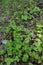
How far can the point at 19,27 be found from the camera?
4.11m

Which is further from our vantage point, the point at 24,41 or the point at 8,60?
the point at 24,41

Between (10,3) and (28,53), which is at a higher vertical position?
(10,3)

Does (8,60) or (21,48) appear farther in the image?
(21,48)

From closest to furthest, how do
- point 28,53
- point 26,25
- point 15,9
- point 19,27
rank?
1. point 28,53
2. point 19,27
3. point 26,25
4. point 15,9

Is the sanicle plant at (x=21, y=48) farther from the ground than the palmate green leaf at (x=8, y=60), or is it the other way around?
the sanicle plant at (x=21, y=48)

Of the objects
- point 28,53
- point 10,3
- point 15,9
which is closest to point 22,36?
point 28,53

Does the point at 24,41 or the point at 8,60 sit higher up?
the point at 24,41

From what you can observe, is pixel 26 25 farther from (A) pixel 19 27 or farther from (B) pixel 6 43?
(B) pixel 6 43

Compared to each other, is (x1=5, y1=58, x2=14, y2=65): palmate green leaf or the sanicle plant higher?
the sanicle plant

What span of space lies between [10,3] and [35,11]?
0.88 meters

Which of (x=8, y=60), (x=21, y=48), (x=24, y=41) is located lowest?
(x=8, y=60)

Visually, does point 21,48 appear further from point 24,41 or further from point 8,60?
point 8,60

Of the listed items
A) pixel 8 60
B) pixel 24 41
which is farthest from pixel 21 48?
pixel 8 60

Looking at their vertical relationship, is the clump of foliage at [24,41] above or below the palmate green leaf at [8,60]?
above
